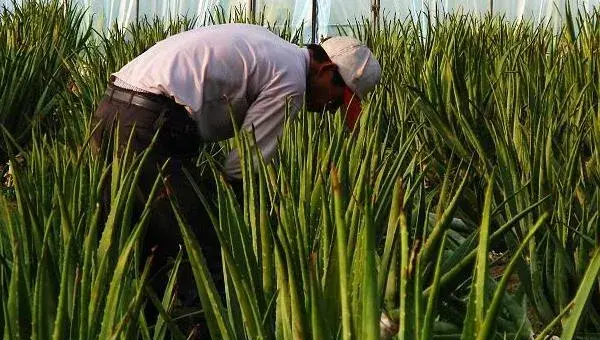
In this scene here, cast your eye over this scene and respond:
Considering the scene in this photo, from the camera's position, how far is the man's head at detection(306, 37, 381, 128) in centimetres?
192

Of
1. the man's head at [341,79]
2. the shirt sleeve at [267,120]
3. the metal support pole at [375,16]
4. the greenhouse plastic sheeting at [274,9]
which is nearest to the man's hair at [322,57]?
the man's head at [341,79]

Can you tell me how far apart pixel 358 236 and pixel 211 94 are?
1071 mm

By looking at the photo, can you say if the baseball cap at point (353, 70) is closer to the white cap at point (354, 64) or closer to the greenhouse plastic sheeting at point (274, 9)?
the white cap at point (354, 64)

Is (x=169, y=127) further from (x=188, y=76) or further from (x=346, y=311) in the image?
(x=346, y=311)

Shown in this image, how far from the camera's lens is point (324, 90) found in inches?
75.9

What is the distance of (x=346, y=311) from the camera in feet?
2.13

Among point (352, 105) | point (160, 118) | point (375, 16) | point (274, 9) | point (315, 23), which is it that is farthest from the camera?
point (274, 9)

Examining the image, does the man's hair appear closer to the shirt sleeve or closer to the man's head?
the man's head

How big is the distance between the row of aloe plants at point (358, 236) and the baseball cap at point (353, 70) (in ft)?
0.48

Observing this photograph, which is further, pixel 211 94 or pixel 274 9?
pixel 274 9

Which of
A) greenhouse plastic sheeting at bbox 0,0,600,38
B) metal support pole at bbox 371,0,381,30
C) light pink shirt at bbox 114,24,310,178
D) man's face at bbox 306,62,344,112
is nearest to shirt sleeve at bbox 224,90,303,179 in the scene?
light pink shirt at bbox 114,24,310,178

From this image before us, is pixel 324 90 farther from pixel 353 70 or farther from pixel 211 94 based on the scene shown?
pixel 211 94

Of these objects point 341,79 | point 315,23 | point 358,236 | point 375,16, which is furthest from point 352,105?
point 315,23

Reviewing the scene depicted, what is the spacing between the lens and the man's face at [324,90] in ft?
6.31
